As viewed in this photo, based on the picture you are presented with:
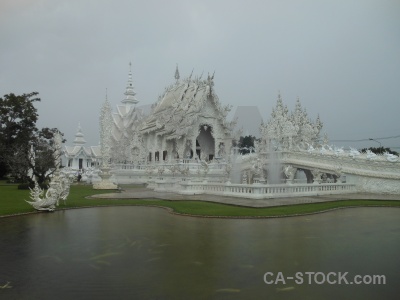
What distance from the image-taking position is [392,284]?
4727 millimetres

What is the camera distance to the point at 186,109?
31.1 metres

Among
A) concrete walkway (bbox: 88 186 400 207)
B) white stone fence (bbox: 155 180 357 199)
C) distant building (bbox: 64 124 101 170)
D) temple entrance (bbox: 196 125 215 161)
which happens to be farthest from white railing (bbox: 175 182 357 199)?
distant building (bbox: 64 124 101 170)

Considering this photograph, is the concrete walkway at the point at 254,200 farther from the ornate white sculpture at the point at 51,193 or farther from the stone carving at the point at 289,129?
the stone carving at the point at 289,129

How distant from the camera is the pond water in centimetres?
457

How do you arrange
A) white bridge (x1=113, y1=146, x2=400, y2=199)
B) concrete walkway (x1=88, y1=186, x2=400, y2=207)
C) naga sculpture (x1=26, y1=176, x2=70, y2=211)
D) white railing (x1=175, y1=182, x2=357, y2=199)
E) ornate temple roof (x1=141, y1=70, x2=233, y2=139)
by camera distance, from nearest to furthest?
naga sculpture (x1=26, y1=176, x2=70, y2=211), concrete walkway (x1=88, y1=186, x2=400, y2=207), white railing (x1=175, y1=182, x2=357, y2=199), white bridge (x1=113, y1=146, x2=400, y2=199), ornate temple roof (x1=141, y1=70, x2=233, y2=139)

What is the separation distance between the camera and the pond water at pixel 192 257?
457 centimetres

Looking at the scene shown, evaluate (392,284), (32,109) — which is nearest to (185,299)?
(392,284)

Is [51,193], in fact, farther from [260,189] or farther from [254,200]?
[260,189]

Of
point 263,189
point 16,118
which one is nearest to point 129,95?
point 16,118

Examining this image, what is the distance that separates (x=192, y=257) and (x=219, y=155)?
26.3 meters

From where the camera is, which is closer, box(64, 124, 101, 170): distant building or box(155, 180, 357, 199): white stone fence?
box(155, 180, 357, 199): white stone fence

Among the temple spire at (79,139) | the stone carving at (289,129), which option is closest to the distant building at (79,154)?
the temple spire at (79,139)

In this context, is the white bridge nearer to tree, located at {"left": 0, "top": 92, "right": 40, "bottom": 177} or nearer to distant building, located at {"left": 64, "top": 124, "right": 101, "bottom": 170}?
tree, located at {"left": 0, "top": 92, "right": 40, "bottom": 177}

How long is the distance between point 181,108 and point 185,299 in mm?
28105
